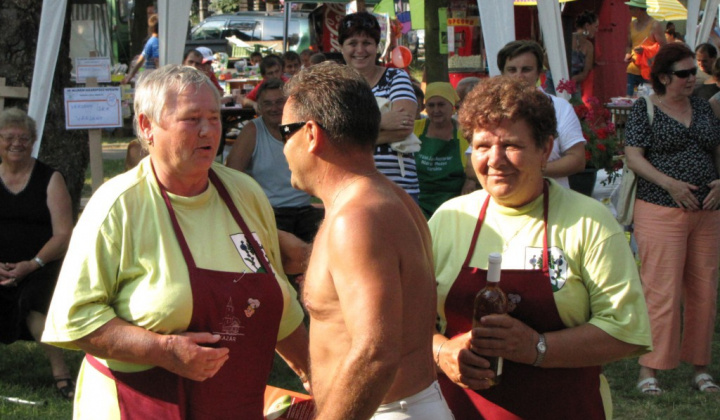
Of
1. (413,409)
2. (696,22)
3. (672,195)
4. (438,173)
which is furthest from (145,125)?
(696,22)

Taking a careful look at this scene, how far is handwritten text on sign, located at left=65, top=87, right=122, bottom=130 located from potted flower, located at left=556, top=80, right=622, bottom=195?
359 cm

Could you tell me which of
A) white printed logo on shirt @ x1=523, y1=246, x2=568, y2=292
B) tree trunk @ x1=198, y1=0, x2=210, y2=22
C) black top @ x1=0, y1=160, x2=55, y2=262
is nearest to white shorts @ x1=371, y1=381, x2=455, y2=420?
white printed logo on shirt @ x1=523, y1=246, x2=568, y2=292

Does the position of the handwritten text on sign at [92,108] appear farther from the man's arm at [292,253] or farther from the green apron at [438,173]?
the man's arm at [292,253]

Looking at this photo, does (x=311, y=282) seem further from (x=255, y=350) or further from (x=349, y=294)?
(x=255, y=350)

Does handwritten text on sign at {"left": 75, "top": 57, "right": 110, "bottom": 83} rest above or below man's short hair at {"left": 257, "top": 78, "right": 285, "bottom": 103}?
above

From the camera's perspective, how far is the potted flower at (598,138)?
279 inches

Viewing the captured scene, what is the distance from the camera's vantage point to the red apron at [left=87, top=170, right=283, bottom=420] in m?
2.77

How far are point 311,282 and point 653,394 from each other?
3.99m

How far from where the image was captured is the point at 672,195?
554cm

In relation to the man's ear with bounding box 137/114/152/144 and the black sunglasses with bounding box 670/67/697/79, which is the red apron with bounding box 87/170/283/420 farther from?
the black sunglasses with bounding box 670/67/697/79

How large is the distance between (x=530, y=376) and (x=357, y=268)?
90 centimetres

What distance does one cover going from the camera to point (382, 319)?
7.00ft

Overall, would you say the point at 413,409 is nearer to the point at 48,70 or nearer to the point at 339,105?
the point at 339,105

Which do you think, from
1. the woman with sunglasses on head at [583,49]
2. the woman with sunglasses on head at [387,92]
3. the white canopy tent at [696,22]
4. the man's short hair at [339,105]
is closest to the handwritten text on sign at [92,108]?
the woman with sunglasses on head at [387,92]
